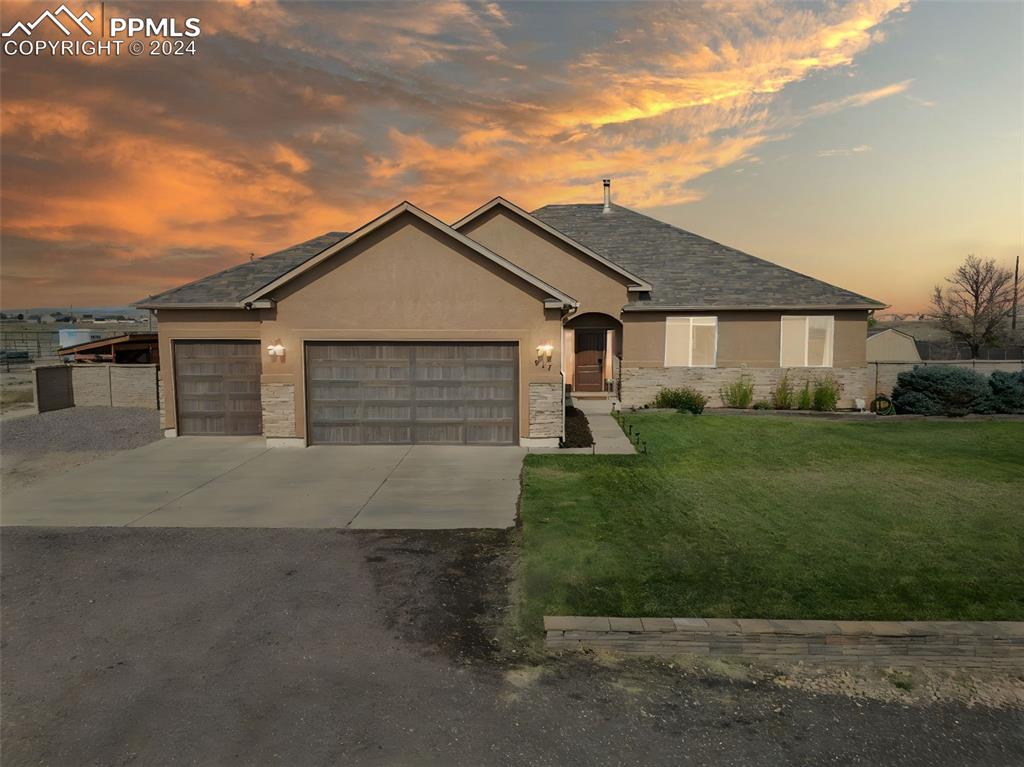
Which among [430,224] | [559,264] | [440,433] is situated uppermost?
[430,224]

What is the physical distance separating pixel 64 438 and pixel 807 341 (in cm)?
2323

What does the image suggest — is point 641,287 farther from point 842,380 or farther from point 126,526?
point 126,526

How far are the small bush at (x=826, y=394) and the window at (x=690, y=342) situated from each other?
3473mm

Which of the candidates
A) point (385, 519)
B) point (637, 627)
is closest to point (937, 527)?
point (637, 627)

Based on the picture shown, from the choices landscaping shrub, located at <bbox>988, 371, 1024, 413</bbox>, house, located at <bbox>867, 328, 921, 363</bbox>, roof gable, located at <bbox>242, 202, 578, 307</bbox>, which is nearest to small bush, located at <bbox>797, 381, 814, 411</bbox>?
landscaping shrub, located at <bbox>988, 371, 1024, 413</bbox>

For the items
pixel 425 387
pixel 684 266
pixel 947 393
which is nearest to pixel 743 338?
pixel 684 266

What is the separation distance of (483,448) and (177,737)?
10.7 meters

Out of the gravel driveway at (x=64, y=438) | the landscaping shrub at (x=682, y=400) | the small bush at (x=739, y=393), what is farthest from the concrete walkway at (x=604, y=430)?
the gravel driveway at (x=64, y=438)

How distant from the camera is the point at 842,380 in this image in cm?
2112

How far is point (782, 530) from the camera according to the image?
9078 mm

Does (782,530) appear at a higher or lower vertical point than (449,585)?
higher

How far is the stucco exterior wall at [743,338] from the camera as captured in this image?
2112cm

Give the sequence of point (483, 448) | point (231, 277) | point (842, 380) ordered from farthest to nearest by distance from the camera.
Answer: point (842, 380), point (231, 277), point (483, 448)

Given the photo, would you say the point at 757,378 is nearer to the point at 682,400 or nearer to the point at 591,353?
the point at 682,400
